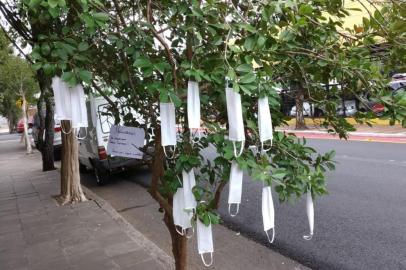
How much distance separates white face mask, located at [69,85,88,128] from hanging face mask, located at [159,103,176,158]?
41 centimetres

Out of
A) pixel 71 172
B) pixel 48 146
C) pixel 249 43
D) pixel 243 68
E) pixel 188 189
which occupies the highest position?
pixel 249 43

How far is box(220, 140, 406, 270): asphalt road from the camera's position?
196 inches

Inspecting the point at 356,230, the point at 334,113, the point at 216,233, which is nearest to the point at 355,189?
the point at 356,230

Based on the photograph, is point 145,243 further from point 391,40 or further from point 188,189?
point 391,40

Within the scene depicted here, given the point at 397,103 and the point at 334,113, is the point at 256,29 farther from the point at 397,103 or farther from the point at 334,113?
the point at 334,113

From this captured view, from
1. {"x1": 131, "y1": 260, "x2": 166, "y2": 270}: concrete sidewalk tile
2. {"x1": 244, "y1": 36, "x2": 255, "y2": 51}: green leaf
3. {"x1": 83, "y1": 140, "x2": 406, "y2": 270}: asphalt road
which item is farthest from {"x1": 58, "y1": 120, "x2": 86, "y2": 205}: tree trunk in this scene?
{"x1": 244, "y1": 36, "x2": 255, "y2": 51}: green leaf

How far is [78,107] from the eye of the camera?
7.30 ft

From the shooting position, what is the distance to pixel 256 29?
192cm

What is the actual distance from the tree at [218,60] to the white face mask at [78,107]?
76 millimetres

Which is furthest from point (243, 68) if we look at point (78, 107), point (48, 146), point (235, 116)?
point (48, 146)

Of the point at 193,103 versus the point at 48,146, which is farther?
the point at 48,146

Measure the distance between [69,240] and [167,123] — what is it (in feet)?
13.7

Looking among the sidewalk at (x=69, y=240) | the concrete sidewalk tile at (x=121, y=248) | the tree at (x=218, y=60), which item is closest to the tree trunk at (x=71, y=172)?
the sidewalk at (x=69, y=240)

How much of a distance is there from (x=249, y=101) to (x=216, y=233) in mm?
4221
